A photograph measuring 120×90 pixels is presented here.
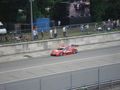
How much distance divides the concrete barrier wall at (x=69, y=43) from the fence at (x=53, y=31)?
0.77 metres

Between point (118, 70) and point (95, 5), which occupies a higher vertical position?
point (95, 5)

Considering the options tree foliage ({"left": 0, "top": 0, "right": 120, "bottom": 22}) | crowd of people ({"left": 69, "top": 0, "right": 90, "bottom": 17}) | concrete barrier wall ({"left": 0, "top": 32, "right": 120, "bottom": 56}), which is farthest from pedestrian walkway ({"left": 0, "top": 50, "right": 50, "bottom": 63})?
crowd of people ({"left": 69, "top": 0, "right": 90, "bottom": 17})

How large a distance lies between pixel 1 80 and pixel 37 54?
12604mm

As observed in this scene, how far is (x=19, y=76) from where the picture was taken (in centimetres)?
3356

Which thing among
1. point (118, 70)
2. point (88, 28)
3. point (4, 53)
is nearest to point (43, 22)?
point (88, 28)

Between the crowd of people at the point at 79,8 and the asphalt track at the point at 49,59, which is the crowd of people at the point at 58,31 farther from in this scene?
the crowd of people at the point at 79,8

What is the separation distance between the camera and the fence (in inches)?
1732

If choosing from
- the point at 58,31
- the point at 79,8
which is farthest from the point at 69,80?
the point at 79,8

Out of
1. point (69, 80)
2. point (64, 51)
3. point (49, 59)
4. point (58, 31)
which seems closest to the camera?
point (69, 80)

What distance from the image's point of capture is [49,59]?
137 ft

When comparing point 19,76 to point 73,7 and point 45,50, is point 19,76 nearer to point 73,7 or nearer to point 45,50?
point 45,50

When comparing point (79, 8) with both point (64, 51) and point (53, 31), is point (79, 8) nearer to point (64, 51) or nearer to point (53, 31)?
point (53, 31)

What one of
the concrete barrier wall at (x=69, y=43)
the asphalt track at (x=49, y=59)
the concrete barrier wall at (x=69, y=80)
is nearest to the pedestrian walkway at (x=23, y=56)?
the concrete barrier wall at (x=69, y=43)

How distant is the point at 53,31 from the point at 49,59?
19.7ft
